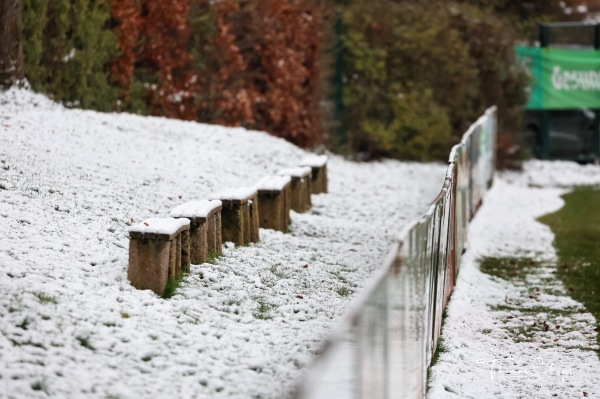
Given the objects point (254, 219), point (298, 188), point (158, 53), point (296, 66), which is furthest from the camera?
point (296, 66)

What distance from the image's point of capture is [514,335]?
8.07 m

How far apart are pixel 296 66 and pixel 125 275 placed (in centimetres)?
1065

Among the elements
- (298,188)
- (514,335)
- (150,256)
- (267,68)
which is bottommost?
(514,335)

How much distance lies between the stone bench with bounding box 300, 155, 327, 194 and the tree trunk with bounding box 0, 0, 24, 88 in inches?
142

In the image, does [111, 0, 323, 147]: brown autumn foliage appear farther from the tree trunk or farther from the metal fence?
the metal fence

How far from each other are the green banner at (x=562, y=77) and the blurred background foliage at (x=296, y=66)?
0.83 m

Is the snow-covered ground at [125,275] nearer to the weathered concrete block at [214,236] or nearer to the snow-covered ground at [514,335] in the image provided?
the weathered concrete block at [214,236]

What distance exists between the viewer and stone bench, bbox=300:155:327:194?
1317cm

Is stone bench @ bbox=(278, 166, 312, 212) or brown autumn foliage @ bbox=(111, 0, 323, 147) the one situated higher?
brown autumn foliage @ bbox=(111, 0, 323, 147)

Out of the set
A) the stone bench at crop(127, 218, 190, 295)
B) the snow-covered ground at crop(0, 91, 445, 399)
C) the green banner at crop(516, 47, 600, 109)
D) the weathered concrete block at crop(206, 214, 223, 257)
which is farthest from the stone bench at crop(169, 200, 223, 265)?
the green banner at crop(516, 47, 600, 109)

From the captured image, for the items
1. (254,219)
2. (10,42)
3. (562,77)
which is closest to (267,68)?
(10,42)

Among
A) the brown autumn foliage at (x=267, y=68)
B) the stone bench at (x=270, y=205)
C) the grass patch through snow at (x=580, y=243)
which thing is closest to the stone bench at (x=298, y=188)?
the stone bench at (x=270, y=205)

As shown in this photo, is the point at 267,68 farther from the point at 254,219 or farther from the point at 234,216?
the point at 234,216

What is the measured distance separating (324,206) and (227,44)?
4.03m
